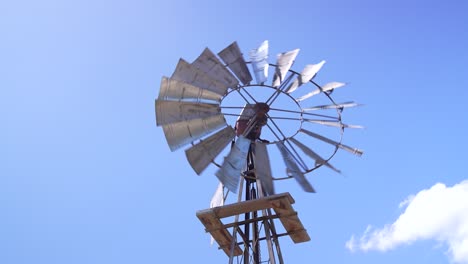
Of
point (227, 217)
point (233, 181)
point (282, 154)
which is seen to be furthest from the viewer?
point (282, 154)

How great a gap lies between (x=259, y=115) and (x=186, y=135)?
1.68m

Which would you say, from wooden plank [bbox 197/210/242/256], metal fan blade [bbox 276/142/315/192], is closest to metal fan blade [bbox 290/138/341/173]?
metal fan blade [bbox 276/142/315/192]

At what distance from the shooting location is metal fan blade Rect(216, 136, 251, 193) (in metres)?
8.25

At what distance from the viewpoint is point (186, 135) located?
9.22 metres

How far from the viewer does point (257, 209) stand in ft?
28.5

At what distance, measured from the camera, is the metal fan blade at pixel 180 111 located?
29.3 ft

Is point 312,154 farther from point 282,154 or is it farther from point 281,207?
point 281,207

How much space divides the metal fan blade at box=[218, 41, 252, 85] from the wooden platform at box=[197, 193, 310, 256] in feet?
8.06

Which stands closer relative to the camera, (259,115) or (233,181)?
(233,181)

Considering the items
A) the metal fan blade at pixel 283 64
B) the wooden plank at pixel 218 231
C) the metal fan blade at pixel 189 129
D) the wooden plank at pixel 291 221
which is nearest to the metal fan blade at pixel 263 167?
the wooden plank at pixel 291 221

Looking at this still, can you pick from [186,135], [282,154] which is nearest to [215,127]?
[186,135]

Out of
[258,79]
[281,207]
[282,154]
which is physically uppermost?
[258,79]

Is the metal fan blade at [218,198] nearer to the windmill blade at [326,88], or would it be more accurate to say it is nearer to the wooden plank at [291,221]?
the wooden plank at [291,221]

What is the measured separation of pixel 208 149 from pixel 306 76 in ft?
8.15
